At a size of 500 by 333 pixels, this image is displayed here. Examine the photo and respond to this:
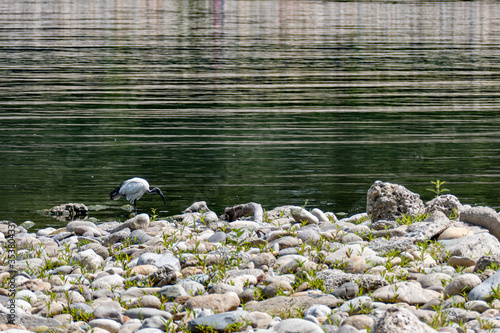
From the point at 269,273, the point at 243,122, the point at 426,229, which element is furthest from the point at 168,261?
the point at 243,122

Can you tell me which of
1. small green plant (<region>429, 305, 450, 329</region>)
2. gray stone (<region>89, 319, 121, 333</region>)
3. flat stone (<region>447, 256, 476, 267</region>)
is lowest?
gray stone (<region>89, 319, 121, 333</region>)

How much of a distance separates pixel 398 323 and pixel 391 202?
13.9 feet

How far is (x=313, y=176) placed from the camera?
40.5 feet

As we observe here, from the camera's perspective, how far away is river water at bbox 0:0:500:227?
11.8 metres

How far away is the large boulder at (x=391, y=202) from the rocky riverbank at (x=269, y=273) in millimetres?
13

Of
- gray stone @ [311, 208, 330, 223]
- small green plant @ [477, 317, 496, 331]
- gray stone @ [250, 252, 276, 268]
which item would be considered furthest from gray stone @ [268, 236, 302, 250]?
small green plant @ [477, 317, 496, 331]

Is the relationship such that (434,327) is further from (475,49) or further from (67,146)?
(475,49)

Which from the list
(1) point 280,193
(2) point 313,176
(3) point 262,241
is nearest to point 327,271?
(3) point 262,241

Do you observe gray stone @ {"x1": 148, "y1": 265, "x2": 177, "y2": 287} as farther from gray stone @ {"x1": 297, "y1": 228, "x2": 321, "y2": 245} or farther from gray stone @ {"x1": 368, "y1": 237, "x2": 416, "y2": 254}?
gray stone @ {"x1": 368, "y1": 237, "x2": 416, "y2": 254}

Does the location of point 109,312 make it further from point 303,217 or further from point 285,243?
point 303,217

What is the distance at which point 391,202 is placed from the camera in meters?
9.12

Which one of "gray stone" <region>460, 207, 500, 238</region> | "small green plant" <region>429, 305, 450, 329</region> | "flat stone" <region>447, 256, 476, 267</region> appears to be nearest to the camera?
"small green plant" <region>429, 305, 450, 329</region>

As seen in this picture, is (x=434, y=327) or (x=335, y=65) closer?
(x=434, y=327)

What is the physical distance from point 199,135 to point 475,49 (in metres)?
23.5
